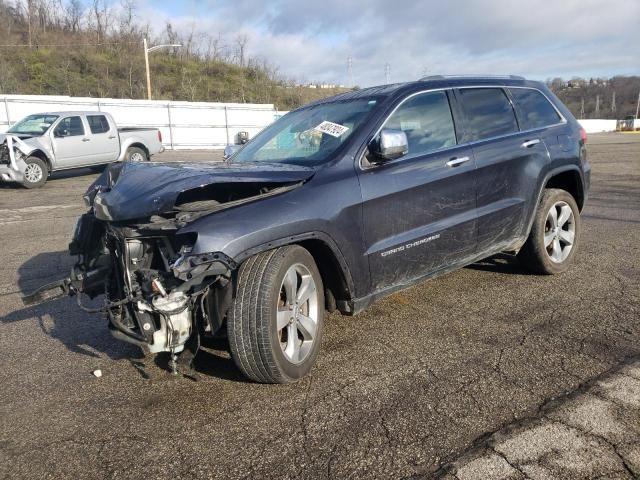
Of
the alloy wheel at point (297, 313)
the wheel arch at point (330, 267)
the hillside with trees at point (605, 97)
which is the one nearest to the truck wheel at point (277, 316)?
the alloy wheel at point (297, 313)

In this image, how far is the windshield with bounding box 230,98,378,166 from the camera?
12.4ft

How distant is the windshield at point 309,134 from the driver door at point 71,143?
11188 millimetres

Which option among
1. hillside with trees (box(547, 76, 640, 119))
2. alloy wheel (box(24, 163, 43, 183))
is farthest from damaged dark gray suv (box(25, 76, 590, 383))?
hillside with trees (box(547, 76, 640, 119))

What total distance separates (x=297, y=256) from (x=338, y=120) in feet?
4.46

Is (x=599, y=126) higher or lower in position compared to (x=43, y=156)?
higher

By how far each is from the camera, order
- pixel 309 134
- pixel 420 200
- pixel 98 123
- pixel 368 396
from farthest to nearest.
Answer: pixel 98 123
pixel 309 134
pixel 420 200
pixel 368 396

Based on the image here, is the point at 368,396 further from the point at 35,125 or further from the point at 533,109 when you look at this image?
the point at 35,125

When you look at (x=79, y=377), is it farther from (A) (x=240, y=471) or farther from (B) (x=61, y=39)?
(B) (x=61, y=39)

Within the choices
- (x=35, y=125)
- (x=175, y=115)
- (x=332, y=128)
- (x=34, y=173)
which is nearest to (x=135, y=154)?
(x=35, y=125)

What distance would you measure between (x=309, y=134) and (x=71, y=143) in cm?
1232

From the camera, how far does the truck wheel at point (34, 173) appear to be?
13.2 m

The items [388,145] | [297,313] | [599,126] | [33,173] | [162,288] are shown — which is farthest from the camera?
[599,126]

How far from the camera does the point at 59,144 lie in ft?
45.9

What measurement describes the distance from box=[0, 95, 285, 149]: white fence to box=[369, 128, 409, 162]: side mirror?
23.5 m
